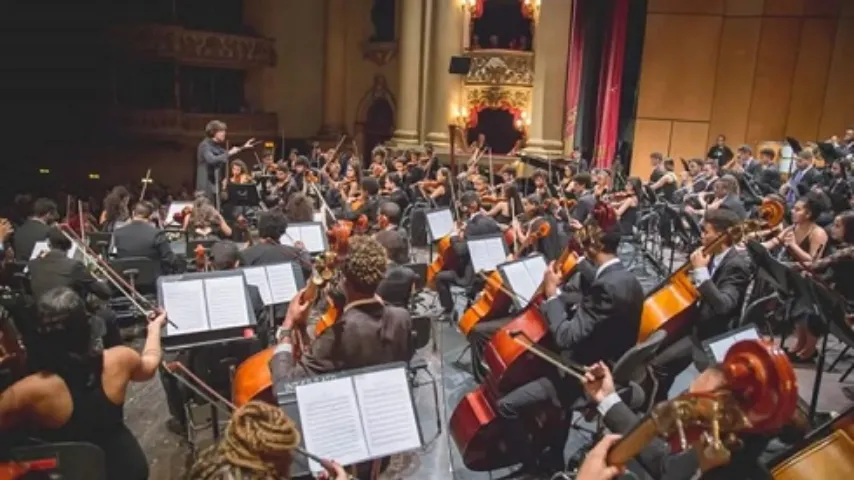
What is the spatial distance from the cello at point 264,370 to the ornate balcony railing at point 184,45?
15.1 meters

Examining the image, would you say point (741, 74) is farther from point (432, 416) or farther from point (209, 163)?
point (432, 416)

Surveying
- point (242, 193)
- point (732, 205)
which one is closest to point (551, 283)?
point (732, 205)

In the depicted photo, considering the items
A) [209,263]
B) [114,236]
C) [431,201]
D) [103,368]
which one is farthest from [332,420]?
[431,201]

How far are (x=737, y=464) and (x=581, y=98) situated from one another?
44.1ft

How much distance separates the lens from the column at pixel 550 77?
14.9 metres

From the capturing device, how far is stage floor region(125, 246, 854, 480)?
4.38 metres

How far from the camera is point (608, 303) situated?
12.0 ft

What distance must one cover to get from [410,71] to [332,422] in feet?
48.2

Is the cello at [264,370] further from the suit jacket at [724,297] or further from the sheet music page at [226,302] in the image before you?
the suit jacket at [724,297]

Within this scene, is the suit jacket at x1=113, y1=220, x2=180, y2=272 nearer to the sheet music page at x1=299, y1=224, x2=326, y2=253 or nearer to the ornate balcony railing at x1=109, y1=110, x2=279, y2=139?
the sheet music page at x1=299, y1=224, x2=326, y2=253

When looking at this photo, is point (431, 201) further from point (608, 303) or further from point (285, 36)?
point (285, 36)

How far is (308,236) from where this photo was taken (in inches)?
273

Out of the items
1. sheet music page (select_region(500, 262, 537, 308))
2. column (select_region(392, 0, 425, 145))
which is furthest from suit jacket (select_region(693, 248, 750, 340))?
column (select_region(392, 0, 425, 145))

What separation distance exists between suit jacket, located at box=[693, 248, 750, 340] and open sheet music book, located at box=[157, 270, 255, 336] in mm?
3007
